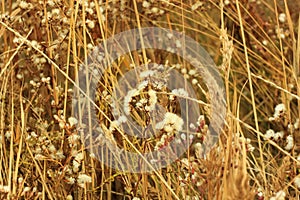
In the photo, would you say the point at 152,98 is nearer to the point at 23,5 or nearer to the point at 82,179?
the point at 82,179

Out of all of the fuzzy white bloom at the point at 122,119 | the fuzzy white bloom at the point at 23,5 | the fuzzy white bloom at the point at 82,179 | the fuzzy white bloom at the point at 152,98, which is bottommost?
the fuzzy white bloom at the point at 82,179

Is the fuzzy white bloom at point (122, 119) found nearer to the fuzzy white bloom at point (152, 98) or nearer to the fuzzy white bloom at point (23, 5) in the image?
the fuzzy white bloom at point (152, 98)

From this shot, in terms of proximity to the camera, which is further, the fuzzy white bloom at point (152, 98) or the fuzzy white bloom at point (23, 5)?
the fuzzy white bloom at point (23, 5)

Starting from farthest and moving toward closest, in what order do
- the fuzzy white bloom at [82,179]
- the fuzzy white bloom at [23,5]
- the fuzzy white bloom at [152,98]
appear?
the fuzzy white bloom at [23,5] → the fuzzy white bloom at [82,179] → the fuzzy white bloom at [152,98]

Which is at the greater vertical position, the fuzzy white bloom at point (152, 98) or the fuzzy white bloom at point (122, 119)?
the fuzzy white bloom at point (152, 98)

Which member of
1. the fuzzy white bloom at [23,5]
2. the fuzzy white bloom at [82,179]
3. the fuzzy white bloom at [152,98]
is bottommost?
the fuzzy white bloom at [82,179]

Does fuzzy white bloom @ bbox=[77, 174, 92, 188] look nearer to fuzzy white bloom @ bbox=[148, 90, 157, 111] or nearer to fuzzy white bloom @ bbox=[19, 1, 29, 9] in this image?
fuzzy white bloom @ bbox=[148, 90, 157, 111]

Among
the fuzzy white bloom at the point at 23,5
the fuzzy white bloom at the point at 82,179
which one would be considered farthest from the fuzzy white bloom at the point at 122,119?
the fuzzy white bloom at the point at 23,5

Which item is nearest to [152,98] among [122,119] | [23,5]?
[122,119]

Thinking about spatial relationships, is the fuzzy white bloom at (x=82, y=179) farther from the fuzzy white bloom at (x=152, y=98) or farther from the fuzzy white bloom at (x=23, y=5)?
the fuzzy white bloom at (x=23, y=5)

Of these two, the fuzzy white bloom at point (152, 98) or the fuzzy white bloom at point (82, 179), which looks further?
the fuzzy white bloom at point (82, 179)

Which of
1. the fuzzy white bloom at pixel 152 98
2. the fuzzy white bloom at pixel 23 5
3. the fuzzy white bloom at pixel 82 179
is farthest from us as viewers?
the fuzzy white bloom at pixel 23 5

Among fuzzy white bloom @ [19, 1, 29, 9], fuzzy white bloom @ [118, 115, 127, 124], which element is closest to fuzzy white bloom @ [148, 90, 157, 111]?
fuzzy white bloom @ [118, 115, 127, 124]

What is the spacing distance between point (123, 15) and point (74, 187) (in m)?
0.74
